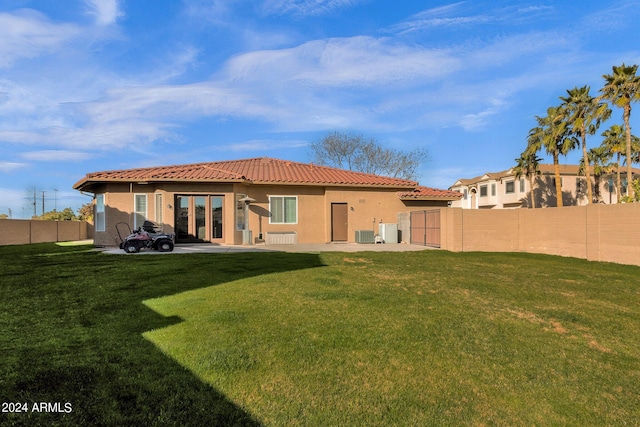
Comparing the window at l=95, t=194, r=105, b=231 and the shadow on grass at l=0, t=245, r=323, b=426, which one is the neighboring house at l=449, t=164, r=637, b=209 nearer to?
the window at l=95, t=194, r=105, b=231

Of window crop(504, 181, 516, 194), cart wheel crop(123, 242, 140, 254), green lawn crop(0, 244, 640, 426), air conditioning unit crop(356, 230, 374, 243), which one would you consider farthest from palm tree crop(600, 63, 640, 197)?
cart wheel crop(123, 242, 140, 254)

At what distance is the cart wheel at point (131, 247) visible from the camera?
1377 cm

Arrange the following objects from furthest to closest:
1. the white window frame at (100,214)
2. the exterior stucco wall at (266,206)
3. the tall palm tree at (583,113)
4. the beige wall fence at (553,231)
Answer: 1. the tall palm tree at (583,113)
2. the white window frame at (100,214)
3. the exterior stucco wall at (266,206)
4. the beige wall fence at (553,231)

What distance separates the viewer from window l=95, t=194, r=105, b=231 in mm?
17688

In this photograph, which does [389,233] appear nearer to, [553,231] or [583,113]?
[553,231]

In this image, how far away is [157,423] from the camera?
2486 mm

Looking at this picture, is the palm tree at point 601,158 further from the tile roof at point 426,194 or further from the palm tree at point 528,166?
the tile roof at point 426,194

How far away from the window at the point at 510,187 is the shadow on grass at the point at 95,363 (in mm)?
41749

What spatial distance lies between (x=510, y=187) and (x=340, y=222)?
30350 millimetres

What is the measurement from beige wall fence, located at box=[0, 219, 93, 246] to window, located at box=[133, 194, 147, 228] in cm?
1113

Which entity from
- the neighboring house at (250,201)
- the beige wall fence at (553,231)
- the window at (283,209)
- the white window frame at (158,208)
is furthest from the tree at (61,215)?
the beige wall fence at (553,231)

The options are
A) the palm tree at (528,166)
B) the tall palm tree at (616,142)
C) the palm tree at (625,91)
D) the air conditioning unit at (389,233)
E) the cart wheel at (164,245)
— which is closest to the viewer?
the cart wheel at (164,245)

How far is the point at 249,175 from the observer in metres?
19.3

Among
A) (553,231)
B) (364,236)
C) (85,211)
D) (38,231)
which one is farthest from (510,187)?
(85,211)
